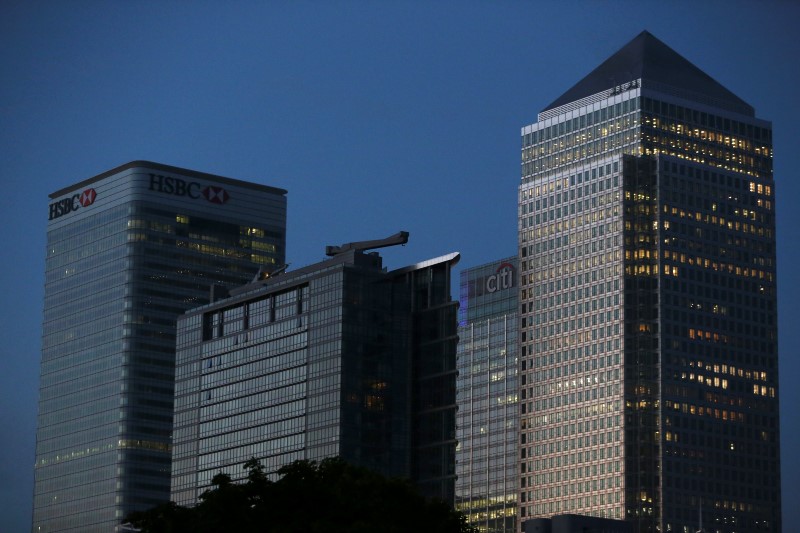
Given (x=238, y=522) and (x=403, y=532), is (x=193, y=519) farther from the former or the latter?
(x=403, y=532)

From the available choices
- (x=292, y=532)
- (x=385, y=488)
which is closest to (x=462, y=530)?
(x=385, y=488)

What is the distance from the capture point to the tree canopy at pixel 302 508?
120438 mm

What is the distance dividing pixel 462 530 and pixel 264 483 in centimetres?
1692

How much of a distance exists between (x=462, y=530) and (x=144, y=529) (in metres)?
22.9

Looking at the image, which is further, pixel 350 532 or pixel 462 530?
pixel 462 530

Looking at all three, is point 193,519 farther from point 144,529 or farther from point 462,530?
point 462,530

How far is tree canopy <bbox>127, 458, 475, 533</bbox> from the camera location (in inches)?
4742

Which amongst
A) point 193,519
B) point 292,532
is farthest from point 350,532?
point 193,519

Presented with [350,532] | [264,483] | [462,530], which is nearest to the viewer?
[350,532]

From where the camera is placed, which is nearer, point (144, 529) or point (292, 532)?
point (292, 532)

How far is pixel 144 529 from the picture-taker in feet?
418

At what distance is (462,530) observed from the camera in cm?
13300

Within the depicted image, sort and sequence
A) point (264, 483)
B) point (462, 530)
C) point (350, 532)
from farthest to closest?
point (462, 530) → point (264, 483) → point (350, 532)

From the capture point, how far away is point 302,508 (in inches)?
4818
